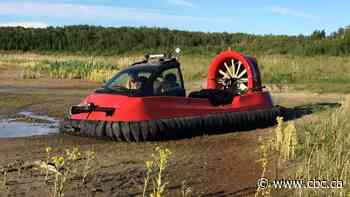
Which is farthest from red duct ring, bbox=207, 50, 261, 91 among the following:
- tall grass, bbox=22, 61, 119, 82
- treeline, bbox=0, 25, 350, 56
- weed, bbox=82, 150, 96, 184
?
treeline, bbox=0, 25, 350, 56

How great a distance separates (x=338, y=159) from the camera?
713cm

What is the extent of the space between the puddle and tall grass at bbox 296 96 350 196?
4611mm

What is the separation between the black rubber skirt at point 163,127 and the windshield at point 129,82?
33.1 inches

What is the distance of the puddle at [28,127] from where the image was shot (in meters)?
11.3

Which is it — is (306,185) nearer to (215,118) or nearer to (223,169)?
(223,169)

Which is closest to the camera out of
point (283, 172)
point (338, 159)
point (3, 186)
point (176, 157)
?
point (3, 186)

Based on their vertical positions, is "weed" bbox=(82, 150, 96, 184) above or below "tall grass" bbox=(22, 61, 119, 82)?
below

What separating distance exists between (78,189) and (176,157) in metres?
2.43

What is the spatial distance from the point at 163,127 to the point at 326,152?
128 inches

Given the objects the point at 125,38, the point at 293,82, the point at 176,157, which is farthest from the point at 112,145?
the point at 125,38

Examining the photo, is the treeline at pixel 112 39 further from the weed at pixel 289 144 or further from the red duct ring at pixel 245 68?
the weed at pixel 289 144

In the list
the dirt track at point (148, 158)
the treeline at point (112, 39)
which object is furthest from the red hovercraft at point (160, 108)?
the treeline at point (112, 39)

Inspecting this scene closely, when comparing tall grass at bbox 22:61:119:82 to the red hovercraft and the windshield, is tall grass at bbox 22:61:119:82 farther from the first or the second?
the windshield

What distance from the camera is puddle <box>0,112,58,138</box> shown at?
11.3m
